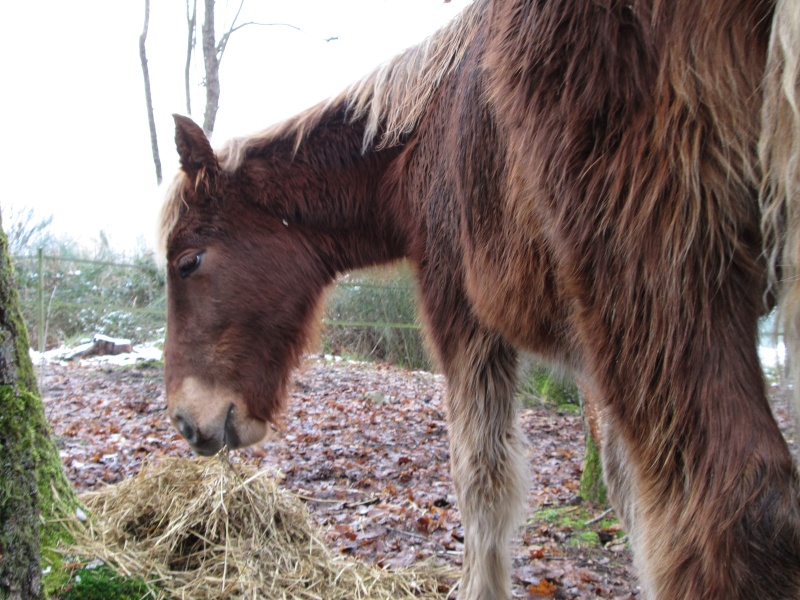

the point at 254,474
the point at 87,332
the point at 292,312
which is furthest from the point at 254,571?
the point at 87,332

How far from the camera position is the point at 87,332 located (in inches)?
447

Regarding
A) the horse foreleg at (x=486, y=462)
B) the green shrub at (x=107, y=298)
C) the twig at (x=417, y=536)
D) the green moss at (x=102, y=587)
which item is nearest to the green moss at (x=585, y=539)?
the twig at (x=417, y=536)

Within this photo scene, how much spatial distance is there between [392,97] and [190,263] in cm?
133

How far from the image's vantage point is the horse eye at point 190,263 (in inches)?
116

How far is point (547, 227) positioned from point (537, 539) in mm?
2951

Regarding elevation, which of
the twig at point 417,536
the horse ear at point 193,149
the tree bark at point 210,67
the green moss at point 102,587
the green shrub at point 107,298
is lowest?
the green shrub at point 107,298

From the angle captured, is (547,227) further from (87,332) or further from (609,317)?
(87,332)

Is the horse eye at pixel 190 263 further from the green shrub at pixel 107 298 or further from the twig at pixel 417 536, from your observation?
the green shrub at pixel 107 298

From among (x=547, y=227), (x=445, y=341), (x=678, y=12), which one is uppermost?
(x=678, y=12)

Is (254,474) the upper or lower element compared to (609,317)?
lower

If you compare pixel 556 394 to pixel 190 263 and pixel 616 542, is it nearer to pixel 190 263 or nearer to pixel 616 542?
pixel 616 542

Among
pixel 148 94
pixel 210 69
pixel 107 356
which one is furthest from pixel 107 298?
pixel 210 69

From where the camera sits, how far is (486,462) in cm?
288

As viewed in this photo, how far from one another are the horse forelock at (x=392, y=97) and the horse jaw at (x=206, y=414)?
115 cm
